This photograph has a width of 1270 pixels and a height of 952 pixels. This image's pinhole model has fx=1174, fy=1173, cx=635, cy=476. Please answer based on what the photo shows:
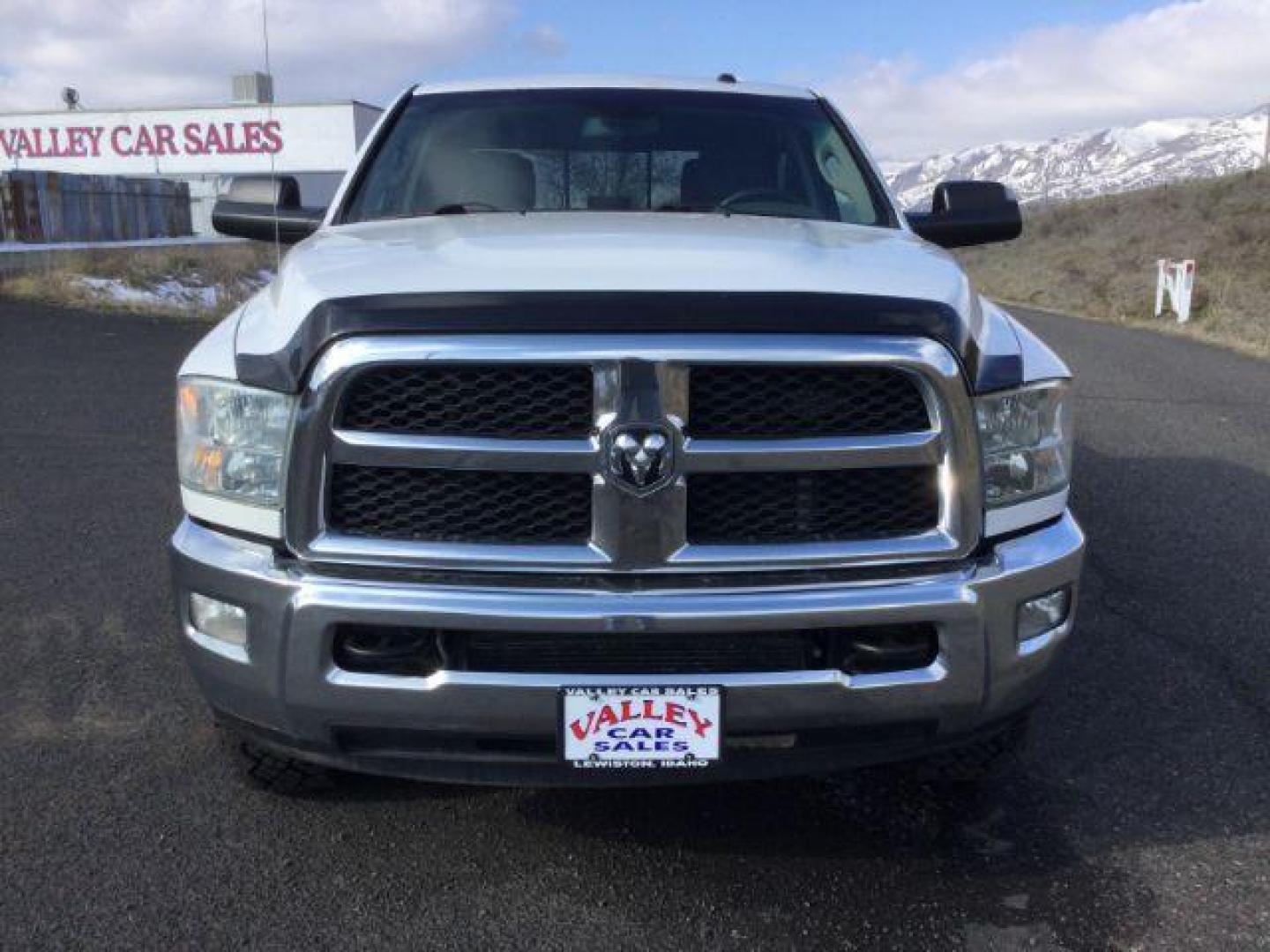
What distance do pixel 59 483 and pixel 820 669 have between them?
16.3 feet

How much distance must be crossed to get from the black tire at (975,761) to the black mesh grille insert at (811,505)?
73 centimetres

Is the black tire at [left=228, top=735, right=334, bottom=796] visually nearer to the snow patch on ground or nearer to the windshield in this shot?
the windshield

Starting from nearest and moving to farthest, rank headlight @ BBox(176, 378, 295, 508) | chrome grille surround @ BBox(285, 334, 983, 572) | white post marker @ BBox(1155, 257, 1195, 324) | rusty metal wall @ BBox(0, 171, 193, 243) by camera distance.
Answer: chrome grille surround @ BBox(285, 334, 983, 572), headlight @ BBox(176, 378, 295, 508), white post marker @ BBox(1155, 257, 1195, 324), rusty metal wall @ BBox(0, 171, 193, 243)

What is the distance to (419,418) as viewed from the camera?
2320 mm

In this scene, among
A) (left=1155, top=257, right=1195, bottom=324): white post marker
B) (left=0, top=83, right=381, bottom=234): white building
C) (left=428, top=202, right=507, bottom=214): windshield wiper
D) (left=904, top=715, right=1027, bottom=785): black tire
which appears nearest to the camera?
(left=904, top=715, right=1027, bottom=785): black tire

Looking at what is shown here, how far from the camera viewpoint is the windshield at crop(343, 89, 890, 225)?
3795mm

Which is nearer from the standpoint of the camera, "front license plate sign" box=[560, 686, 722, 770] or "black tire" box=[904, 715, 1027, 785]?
"front license plate sign" box=[560, 686, 722, 770]

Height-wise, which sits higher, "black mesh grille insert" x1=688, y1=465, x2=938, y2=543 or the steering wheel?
the steering wheel

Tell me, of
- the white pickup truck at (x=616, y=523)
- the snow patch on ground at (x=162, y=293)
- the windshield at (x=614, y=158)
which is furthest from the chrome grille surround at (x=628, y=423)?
the snow patch on ground at (x=162, y=293)

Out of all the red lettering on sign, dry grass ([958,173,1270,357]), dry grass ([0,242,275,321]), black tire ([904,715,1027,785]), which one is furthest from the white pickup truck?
the red lettering on sign

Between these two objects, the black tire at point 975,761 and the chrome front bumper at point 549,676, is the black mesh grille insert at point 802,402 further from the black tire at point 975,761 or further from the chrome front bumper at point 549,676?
the black tire at point 975,761

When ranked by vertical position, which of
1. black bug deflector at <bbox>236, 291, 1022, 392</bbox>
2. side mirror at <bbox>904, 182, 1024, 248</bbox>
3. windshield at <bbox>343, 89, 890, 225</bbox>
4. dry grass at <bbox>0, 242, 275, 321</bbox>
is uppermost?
windshield at <bbox>343, 89, 890, 225</bbox>

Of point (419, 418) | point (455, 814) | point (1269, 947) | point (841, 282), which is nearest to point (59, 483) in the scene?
point (455, 814)

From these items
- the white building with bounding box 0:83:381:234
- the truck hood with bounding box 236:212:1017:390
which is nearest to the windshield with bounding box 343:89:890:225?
the truck hood with bounding box 236:212:1017:390
